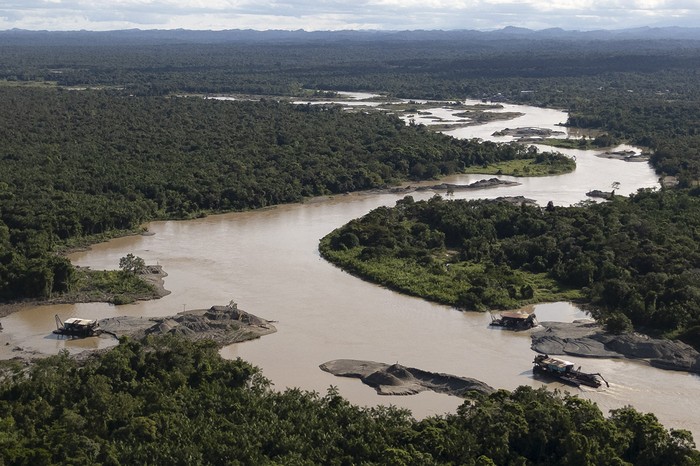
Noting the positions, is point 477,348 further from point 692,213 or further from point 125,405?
point 692,213

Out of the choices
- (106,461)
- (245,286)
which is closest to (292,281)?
(245,286)

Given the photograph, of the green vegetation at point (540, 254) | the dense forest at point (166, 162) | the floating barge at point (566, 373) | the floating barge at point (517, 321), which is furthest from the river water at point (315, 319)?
the dense forest at point (166, 162)

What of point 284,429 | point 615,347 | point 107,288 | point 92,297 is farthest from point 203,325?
point 615,347

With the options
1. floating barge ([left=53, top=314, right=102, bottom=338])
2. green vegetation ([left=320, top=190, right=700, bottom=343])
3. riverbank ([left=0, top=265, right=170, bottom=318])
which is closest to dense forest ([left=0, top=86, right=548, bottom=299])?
riverbank ([left=0, top=265, right=170, bottom=318])

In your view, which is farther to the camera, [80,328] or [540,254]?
[540,254]

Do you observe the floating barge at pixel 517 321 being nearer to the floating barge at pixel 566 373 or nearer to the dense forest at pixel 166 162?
the floating barge at pixel 566 373

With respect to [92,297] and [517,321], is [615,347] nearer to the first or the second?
[517,321]

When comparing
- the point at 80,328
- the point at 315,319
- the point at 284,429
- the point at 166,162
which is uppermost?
the point at 284,429
